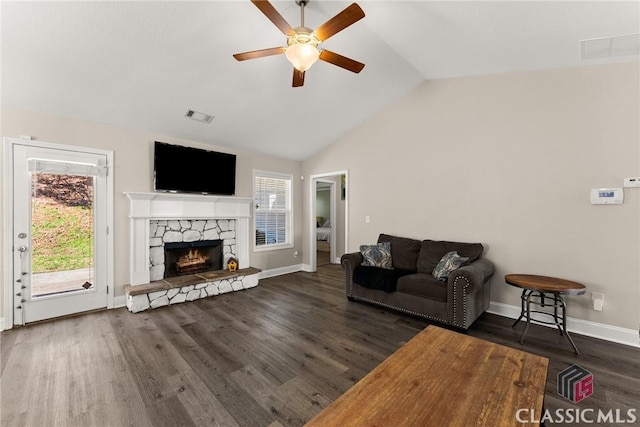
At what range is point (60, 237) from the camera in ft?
10.6

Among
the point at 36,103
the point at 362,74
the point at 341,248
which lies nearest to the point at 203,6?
the point at 362,74

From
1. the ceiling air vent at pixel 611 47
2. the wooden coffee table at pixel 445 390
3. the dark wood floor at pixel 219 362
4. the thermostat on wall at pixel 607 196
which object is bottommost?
the dark wood floor at pixel 219 362

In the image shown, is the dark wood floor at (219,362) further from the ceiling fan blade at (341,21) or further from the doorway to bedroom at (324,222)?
the doorway to bedroom at (324,222)

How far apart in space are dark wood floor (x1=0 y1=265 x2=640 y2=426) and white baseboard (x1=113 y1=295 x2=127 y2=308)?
0.49 feet

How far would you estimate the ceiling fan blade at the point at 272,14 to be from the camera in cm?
173

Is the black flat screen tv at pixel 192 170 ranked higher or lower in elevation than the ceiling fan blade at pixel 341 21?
lower

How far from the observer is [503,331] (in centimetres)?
288

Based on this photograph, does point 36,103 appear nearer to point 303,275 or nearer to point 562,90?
point 303,275

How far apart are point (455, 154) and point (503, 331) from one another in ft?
7.51

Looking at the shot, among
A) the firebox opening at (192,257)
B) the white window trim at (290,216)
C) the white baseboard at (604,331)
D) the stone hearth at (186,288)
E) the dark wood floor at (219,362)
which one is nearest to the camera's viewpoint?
the dark wood floor at (219,362)

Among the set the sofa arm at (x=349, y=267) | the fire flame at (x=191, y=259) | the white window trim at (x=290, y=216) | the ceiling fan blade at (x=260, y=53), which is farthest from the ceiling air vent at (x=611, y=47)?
the fire flame at (x=191, y=259)

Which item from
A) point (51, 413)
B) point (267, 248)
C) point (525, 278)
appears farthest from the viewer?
point (267, 248)

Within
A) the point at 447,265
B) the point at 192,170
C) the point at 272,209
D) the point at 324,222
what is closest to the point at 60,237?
the point at 192,170

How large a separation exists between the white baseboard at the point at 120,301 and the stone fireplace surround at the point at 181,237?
0.53 ft
